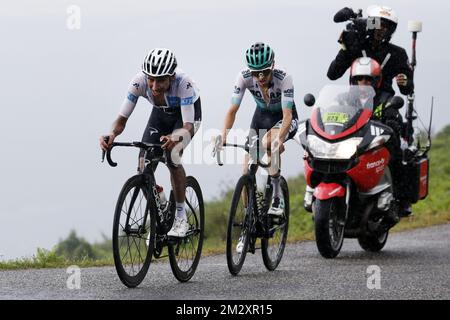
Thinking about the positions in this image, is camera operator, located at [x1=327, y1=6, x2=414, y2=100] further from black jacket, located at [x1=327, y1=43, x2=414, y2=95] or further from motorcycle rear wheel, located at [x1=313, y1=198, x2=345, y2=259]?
motorcycle rear wheel, located at [x1=313, y1=198, x2=345, y2=259]

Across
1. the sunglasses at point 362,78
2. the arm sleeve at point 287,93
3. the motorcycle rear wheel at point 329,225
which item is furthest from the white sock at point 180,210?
the sunglasses at point 362,78

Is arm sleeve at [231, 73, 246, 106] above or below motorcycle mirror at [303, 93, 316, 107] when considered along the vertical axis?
above

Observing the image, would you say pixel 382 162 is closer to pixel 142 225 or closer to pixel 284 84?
pixel 284 84

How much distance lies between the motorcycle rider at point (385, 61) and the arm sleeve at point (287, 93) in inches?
81.6

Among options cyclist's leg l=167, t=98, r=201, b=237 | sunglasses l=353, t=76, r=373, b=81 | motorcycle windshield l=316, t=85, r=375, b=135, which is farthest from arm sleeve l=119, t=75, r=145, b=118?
sunglasses l=353, t=76, r=373, b=81

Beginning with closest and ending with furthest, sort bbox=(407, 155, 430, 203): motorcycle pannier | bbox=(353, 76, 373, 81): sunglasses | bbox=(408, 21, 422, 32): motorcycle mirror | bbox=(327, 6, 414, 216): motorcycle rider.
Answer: bbox=(353, 76, 373, 81): sunglasses, bbox=(327, 6, 414, 216): motorcycle rider, bbox=(407, 155, 430, 203): motorcycle pannier, bbox=(408, 21, 422, 32): motorcycle mirror

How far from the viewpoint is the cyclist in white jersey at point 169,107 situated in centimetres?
1038

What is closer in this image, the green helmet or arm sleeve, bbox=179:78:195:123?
arm sleeve, bbox=179:78:195:123

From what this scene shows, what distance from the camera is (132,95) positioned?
10703mm

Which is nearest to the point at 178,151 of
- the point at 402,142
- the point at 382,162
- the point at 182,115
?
the point at 182,115

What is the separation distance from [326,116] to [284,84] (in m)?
1.39

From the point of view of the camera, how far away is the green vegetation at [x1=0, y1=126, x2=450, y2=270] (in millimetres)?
12922

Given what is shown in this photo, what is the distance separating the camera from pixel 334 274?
451 inches

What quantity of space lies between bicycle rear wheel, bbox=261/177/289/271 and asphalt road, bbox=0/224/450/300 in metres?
0.14
